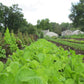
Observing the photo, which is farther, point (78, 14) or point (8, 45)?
point (78, 14)

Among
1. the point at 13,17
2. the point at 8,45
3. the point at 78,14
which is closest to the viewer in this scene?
the point at 8,45

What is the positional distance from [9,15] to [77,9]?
29.9 meters

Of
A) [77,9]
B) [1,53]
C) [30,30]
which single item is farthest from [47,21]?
[1,53]

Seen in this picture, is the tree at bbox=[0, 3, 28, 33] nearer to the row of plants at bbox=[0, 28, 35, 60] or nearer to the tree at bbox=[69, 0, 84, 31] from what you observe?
the tree at bbox=[69, 0, 84, 31]

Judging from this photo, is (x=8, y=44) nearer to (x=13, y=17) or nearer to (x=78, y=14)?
(x=78, y=14)

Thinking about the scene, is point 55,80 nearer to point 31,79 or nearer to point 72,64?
point 31,79

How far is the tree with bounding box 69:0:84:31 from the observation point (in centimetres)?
3088

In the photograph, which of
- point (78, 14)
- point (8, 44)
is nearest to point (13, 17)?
point (78, 14)

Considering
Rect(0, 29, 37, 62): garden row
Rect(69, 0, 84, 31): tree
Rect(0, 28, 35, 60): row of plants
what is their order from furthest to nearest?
1. Rect(69, 0, 84, 31): tree
2. Rect(0, 28, 35, 60): row of plants
3. Rect(0, 29, 37, 62): garden row

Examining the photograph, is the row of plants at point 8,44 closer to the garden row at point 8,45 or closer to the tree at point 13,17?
the garden row at point 8,45

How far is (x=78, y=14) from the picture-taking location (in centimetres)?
3209

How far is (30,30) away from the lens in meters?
46.7

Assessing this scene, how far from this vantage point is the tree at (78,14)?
1216 inches

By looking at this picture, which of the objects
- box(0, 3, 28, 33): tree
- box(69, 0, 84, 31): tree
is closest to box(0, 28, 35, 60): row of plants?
box(69, 0, 84, 31): tree
